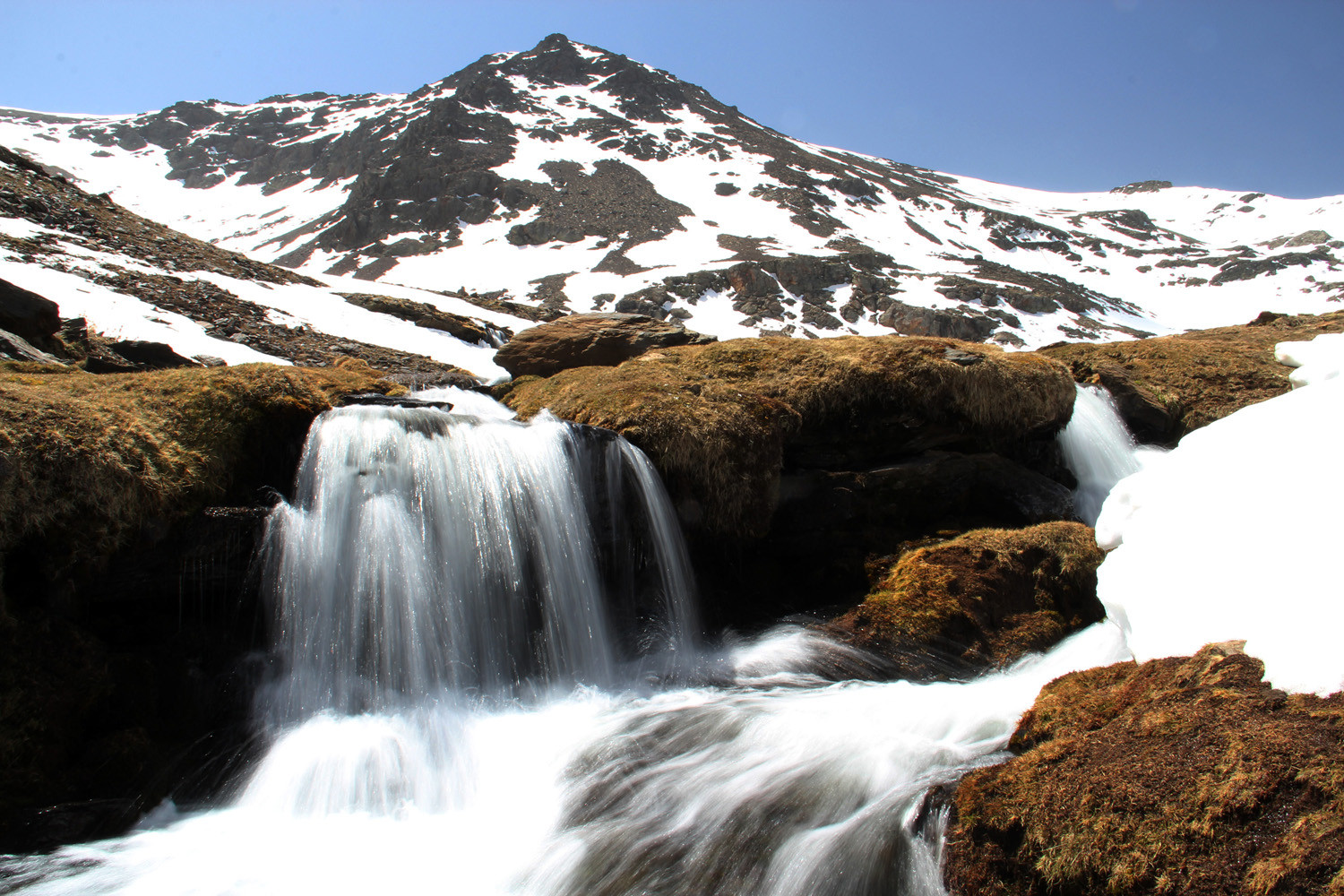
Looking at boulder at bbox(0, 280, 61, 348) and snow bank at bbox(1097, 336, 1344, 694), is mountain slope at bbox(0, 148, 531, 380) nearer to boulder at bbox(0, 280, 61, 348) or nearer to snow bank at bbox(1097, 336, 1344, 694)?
boulder at bbox(0, 280, 61, 348)

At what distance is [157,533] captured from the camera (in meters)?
6.00

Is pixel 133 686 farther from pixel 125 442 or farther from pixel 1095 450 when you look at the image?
pixel 1095 450

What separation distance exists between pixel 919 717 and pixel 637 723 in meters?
2.56

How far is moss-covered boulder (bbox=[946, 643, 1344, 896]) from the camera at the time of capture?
9.00 feet

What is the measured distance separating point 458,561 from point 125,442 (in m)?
3.15

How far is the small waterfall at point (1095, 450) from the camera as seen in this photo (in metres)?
11.6

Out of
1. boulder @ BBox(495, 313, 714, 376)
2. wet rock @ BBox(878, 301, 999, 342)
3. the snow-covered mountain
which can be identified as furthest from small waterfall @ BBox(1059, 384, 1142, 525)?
wet rock @ BBox(878, 301, 999, 342)

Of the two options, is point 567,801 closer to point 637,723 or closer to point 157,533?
point 637,723

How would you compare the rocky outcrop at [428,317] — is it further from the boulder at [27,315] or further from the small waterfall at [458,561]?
the small waterfall at [458,561]

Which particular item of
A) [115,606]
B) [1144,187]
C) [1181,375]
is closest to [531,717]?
[115,606]

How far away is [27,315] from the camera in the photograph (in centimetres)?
947

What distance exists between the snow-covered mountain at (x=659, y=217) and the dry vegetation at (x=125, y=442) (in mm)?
27401

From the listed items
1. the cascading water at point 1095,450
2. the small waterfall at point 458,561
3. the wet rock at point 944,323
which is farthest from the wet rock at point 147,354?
the wet rock at point 944,323

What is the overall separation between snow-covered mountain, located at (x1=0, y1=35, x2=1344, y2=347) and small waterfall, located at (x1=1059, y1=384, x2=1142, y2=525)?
91.3 feet
